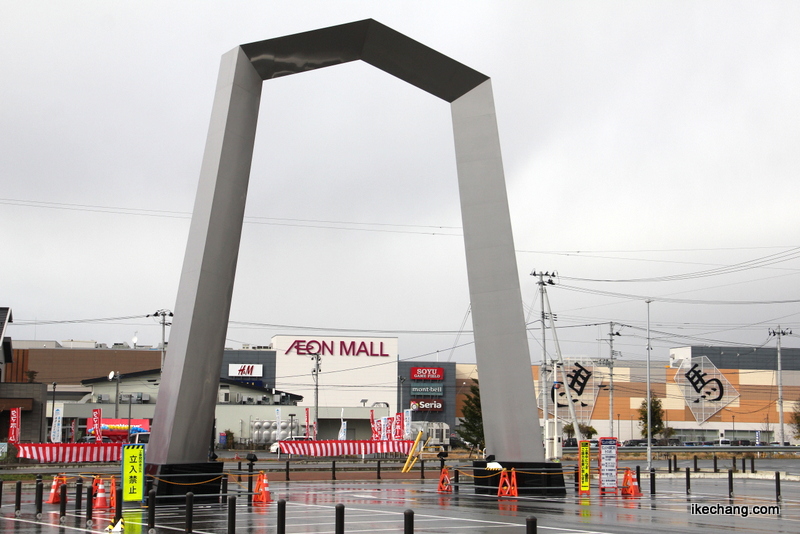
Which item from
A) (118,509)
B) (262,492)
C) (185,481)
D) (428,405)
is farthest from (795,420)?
(118,509)

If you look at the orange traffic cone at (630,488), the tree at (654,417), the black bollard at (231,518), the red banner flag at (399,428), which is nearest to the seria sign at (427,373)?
the tree at (654,417)

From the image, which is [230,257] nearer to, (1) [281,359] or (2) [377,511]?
(2) [377,511]

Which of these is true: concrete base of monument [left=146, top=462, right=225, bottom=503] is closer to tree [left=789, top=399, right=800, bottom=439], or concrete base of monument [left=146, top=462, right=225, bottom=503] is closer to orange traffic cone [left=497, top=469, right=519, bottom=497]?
orange traffic cone [left=497, top=469, right=519, bottom=497]

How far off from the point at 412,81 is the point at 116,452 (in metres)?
29.5

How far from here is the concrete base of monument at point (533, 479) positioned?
2417 cm

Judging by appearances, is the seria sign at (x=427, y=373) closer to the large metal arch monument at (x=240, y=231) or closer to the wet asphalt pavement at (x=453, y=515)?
the wet asphalt pavement at (x=453, y=515)

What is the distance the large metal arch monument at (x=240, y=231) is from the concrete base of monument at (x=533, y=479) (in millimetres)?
291

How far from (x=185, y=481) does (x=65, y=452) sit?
25949 millimetres

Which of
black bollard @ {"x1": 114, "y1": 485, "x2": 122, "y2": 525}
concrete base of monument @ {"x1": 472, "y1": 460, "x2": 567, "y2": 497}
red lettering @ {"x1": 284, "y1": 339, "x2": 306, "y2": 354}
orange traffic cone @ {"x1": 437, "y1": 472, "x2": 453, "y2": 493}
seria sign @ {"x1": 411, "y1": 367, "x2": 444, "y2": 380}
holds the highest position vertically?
red lettering @ {"x1": 284, "y1": 339, "x2": 306, "y2": 354}

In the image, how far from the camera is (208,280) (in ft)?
70.7

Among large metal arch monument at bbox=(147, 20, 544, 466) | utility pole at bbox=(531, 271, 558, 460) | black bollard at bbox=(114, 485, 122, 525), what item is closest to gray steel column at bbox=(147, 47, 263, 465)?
large metal arch monument at bbox=(147, 20, 544, 466)

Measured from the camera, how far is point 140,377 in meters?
86.9

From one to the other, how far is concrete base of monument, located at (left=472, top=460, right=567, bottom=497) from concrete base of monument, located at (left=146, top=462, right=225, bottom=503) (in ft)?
26.1

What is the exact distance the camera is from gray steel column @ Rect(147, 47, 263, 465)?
21078mm
